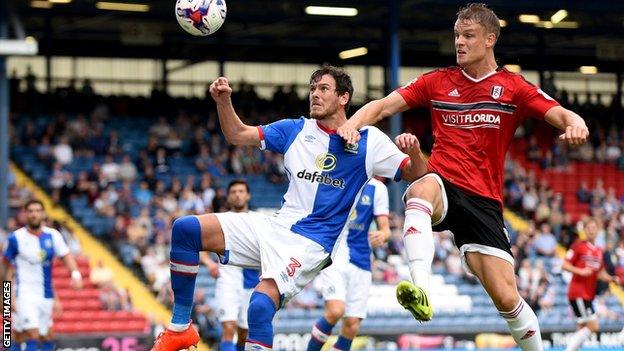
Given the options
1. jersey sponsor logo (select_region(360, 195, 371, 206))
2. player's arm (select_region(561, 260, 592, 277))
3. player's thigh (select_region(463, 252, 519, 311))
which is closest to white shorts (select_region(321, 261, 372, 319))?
jersey sponsor logo (select_region(360, 195, 371, 206))

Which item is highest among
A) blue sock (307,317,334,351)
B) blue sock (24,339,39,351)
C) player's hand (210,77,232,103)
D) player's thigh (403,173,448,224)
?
player's hand (210,77,232,103)

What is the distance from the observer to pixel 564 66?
41.9 m

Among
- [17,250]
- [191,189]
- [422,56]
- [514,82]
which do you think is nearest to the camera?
[514,82]

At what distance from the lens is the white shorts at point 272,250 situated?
9.12 m

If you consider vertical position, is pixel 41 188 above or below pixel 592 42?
below

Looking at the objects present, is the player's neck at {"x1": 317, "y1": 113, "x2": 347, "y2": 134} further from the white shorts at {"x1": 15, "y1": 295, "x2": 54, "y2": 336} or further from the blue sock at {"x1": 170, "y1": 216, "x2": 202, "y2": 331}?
the white shorts at {"x1": 15, "y1": 295, "x2": 54, "y2": 336}

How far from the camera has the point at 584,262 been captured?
17453mm

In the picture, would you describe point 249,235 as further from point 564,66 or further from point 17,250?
point 564,66

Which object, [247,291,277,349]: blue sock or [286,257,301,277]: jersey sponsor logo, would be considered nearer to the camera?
[247,291,277,349]: blue sock

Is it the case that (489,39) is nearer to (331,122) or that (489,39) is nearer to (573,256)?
(331,122)

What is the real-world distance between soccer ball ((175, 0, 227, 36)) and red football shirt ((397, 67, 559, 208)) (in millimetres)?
1755

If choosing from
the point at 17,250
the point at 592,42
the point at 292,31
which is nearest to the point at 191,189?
the point at 17,250

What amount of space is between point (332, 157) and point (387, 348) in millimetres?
12796

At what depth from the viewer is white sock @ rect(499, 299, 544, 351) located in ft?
30.5
